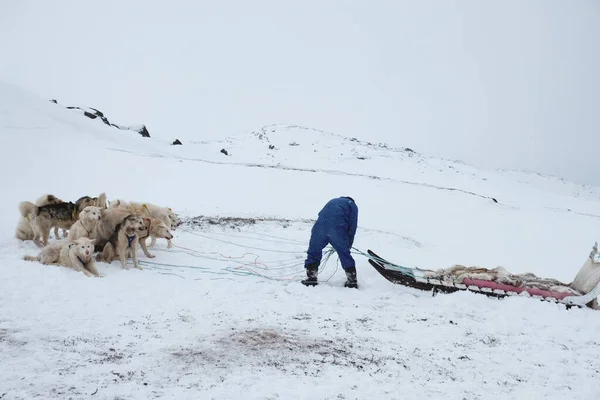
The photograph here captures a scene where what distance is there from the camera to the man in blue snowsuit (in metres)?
7.36

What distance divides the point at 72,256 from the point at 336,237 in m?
4.06

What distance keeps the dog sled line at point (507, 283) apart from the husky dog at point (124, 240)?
4215 mm

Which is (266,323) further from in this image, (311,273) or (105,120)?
(105,120)

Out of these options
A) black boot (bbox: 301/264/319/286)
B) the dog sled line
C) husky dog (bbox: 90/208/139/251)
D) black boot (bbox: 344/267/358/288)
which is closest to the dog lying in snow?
husky dog (bbox: 90/208/139/251)

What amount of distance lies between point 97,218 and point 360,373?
5484 millimetres

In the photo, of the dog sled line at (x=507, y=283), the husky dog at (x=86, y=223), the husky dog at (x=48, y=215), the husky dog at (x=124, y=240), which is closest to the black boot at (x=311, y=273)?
the dog sled line at (x=507, y=283)

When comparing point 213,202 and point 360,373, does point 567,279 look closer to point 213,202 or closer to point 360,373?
point 360,373

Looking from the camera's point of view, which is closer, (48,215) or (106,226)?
(106,226)

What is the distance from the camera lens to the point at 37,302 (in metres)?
5.09

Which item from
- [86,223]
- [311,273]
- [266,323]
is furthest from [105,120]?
[266,323]

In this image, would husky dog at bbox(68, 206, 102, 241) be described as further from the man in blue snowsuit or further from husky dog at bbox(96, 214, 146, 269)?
the man in blue snowsuit

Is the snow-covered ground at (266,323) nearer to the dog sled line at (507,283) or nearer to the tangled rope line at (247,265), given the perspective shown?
the tangled rope line at (247,265)

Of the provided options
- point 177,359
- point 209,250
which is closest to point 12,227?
point 209,250

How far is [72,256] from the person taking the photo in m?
6.61
